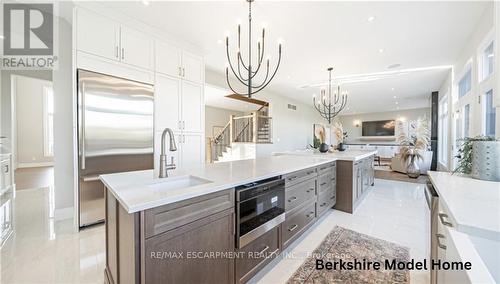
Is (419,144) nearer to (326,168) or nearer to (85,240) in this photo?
(326,168)

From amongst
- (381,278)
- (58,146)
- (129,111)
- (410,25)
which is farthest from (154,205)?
(410,25)

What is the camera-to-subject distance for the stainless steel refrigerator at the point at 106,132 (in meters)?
2.57

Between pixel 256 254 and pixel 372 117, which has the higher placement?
pixel 372 117

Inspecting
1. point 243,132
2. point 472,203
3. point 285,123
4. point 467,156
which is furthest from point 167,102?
point 285,123

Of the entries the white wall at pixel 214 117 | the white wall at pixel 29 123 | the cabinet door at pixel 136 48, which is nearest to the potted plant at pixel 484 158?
the cabinet door at pixel 136 48

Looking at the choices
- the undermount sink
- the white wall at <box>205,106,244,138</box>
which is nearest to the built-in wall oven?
the undermount sink

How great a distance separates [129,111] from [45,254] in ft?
6.14

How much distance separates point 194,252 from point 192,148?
2.74 metres

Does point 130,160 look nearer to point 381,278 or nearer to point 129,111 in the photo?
point 129,111

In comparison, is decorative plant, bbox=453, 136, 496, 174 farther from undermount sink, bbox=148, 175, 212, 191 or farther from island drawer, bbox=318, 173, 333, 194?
undermount sink, bbox=148, 175, 212, 191

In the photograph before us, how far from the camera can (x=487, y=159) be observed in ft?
4.62

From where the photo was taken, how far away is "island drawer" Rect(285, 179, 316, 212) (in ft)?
6.71

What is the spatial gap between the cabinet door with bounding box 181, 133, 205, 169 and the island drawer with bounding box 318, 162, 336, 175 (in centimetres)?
213

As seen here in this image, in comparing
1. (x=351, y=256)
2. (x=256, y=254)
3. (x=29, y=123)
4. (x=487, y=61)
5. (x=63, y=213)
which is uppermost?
(x=487, y=61)
